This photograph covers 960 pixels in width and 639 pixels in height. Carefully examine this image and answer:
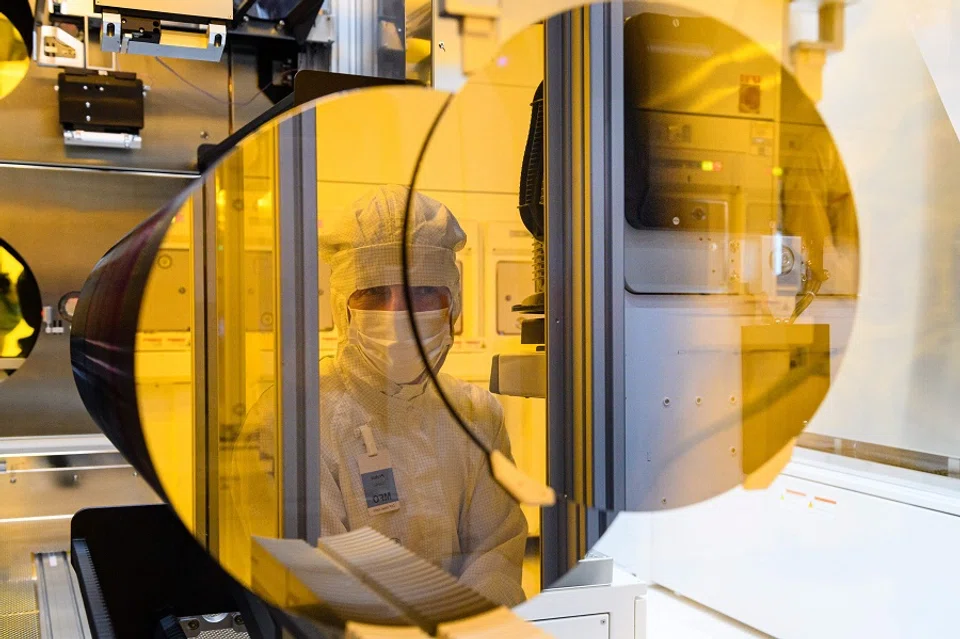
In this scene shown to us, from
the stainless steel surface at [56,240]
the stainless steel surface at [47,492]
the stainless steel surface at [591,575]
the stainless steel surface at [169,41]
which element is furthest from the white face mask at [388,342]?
the stainless steel surface at [56,240]

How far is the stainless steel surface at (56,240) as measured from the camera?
2330 millimetres

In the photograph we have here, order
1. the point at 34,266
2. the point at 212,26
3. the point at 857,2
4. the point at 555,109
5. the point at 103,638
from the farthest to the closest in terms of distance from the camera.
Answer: the point at 34,266, the point at 212,26, the point at 103,638, the point at 857,2, the point at 555,109

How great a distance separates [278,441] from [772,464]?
0.52m

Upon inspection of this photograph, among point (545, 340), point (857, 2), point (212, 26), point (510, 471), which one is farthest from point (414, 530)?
point (212, 26)

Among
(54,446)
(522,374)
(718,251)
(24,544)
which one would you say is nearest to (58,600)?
(24,544)

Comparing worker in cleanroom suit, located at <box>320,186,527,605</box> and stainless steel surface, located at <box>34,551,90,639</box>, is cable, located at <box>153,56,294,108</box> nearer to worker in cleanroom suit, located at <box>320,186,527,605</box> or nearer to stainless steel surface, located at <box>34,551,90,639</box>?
stainless steel surface, located at <box>34,551,90,639</box>

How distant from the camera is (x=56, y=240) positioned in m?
2.37

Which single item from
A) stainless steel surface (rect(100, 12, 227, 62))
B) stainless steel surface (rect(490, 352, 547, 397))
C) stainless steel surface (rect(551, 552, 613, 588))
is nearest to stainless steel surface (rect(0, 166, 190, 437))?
stainless steel surface (rect(100, 12, 227, 62))

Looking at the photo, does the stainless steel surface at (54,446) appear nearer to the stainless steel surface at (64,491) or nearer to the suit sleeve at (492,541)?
the stainless steel surface at (64,491)

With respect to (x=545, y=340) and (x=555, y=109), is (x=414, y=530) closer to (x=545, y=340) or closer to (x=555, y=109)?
(x=545, y=340)

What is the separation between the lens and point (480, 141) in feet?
2.87

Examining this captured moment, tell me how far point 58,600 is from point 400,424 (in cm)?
121

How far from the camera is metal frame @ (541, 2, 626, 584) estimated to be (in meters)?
0.86

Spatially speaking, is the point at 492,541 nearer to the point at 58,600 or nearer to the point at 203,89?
the point at 58,600
